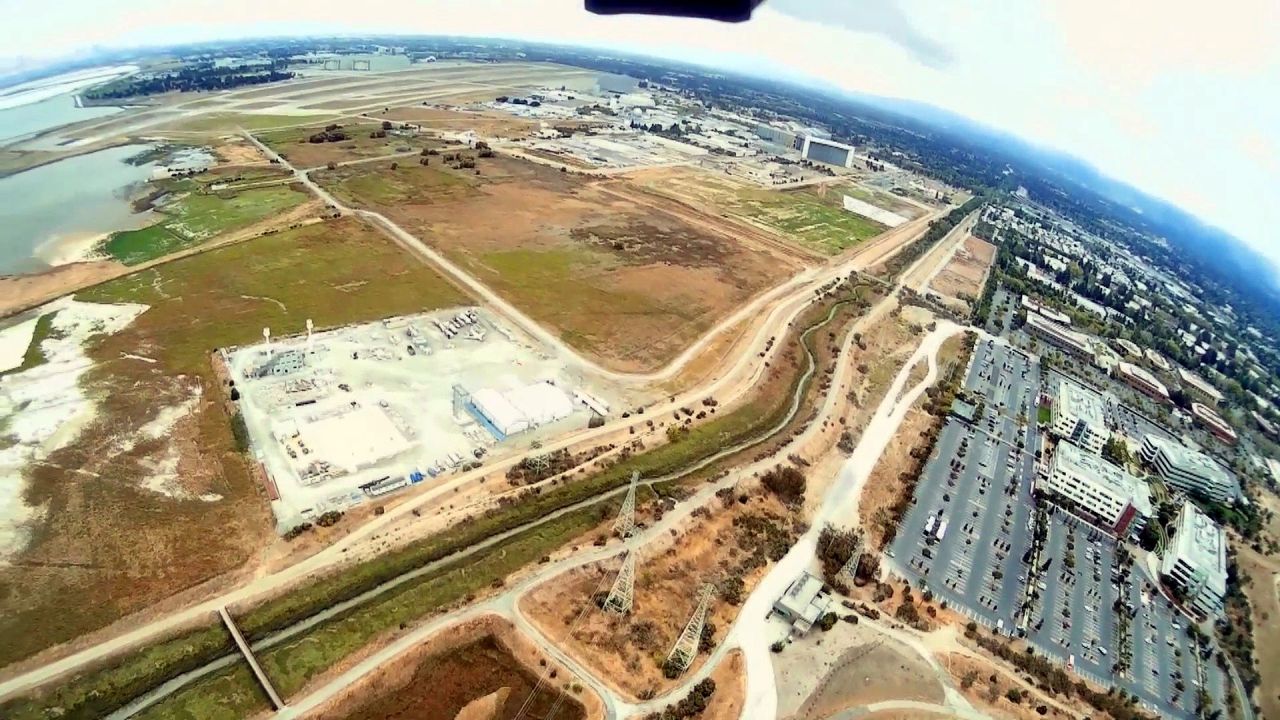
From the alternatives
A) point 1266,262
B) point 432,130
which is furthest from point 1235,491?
point 1266,262

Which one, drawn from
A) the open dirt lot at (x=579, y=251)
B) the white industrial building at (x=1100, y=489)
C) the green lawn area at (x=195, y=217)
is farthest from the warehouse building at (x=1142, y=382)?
the green lawn area at (x=195, y=217)

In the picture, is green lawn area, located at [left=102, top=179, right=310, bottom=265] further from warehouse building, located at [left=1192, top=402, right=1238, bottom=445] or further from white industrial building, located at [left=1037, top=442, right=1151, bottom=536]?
warehouse building, located at [left=1192, top=402, right=1238, bottom=445]

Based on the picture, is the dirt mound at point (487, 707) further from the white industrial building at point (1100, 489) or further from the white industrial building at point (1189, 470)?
the white industrial building at point (1189, 470)

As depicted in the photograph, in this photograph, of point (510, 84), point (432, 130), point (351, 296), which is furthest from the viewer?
point (510, 84)

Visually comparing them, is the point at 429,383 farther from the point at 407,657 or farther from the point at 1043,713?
the point at 1043,713

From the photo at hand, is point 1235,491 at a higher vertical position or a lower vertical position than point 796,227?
lower

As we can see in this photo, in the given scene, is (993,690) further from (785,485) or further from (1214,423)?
(1214,423)
